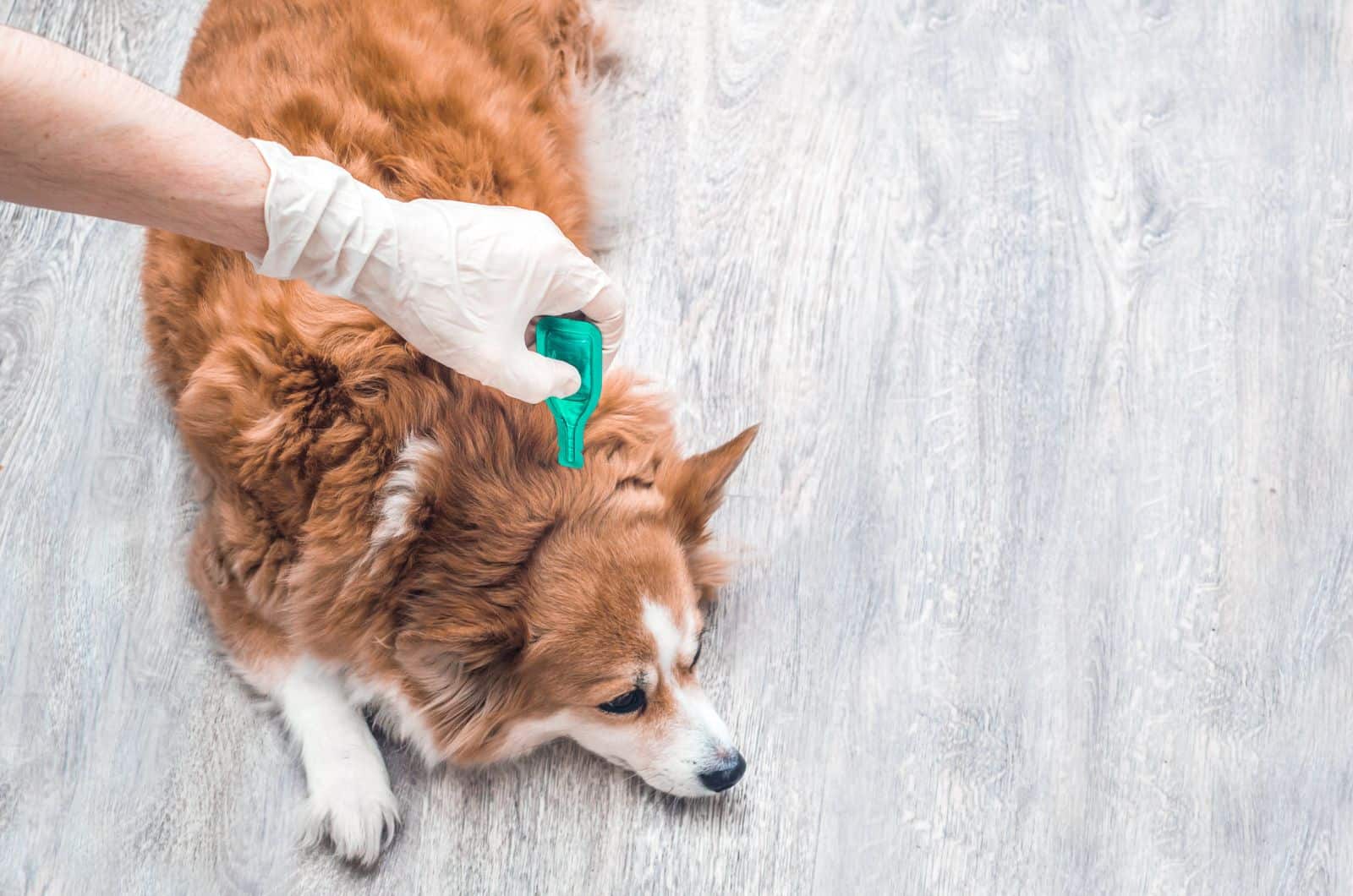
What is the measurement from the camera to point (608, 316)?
5.72ft

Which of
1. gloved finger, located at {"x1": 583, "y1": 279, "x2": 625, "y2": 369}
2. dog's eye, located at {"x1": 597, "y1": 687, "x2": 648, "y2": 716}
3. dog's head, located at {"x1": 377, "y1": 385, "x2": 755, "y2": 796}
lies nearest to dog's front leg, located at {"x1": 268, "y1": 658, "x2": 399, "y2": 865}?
dog's head, located at {"x1": 377, "y1": 385, "x2": 755, "y2": 796}

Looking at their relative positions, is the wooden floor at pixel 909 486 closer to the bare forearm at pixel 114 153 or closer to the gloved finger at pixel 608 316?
the gloved finger at pixel 608 316

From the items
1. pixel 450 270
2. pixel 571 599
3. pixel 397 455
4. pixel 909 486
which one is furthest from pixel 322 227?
pixel 909 486

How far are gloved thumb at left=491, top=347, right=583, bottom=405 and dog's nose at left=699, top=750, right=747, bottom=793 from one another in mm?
774

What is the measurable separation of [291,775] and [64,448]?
2.86 ft

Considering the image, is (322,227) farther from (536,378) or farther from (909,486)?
(909,486)

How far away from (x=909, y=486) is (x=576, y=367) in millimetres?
922

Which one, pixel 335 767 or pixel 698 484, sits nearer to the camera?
pixel 698 484

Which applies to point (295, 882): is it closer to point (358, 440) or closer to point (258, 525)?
point (258, 525)

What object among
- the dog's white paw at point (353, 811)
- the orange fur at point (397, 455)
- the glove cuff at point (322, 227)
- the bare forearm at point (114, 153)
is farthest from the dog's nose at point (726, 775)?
the bare forearm at point (114, 153)

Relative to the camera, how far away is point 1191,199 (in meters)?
2.46

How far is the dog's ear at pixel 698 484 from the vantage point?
70.9 inches

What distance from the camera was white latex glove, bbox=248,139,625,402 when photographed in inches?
58.7

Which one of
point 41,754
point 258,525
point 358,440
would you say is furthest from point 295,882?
point 358,440
